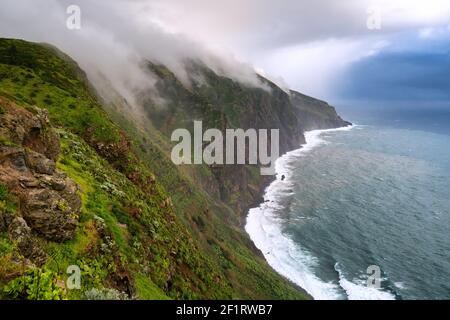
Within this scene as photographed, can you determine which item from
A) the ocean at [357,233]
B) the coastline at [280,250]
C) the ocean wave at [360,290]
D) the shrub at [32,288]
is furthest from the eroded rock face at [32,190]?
the ocean wave at [360,290]

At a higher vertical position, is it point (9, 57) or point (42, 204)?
point (9, 57)

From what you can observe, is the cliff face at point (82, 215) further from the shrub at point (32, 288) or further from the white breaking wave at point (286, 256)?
the white breaking wave at point (286, 256)

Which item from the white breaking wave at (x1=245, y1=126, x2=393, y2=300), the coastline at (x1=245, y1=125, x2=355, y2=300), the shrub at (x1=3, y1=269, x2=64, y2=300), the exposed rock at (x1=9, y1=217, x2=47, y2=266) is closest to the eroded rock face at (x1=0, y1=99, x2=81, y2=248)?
the exposed rock at (x1=9, y1=217, x2=47, y2=266)

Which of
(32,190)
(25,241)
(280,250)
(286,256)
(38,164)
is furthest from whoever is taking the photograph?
(280,250)

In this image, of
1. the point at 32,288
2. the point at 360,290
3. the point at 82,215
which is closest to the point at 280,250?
the point at 360,290

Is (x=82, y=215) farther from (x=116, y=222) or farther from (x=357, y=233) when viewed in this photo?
(x=357, y=233)
